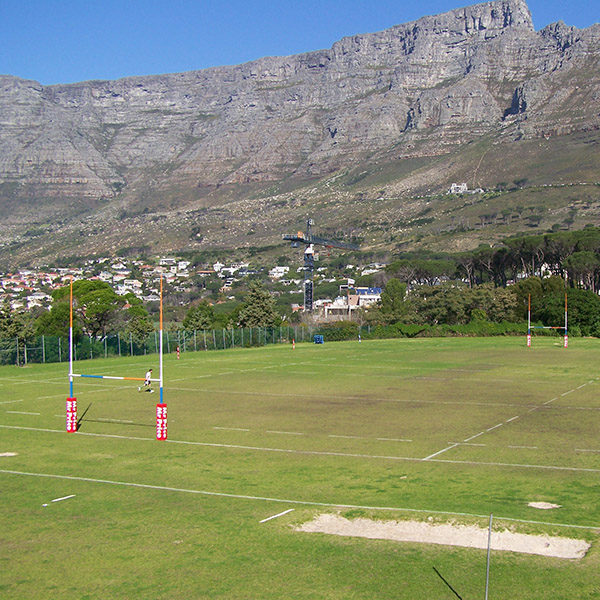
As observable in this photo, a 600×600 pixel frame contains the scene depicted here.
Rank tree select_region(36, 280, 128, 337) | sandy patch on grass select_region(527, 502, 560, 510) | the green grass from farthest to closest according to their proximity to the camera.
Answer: tree select_region(36, 280, 128, 337)
sandy patch on grass select_region(527, 502, 560, 510)
the green grass

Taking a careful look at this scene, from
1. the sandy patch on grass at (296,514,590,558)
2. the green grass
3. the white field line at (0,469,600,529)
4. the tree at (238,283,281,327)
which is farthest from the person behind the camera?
the tree at (238,283,281,327)

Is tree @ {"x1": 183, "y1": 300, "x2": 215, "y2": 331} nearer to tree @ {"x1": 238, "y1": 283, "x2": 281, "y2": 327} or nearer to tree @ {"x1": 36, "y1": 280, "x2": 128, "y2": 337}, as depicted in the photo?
tree @ {"x1": 238, "y1": 283, "x2": 281, "y2": 327}

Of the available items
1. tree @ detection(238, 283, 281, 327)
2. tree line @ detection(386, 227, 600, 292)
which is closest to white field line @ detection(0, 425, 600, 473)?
tree @ detection(238, 283, 281, 327)

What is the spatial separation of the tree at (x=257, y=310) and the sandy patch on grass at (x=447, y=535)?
3064 inches

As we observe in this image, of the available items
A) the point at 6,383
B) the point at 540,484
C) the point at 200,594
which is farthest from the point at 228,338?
the point at 200,594

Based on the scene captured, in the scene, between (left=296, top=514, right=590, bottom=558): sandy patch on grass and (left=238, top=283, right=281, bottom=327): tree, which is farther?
(left=238, top=283, right=281, bottom=327): tree

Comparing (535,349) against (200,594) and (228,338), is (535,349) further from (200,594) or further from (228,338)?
(200,594)

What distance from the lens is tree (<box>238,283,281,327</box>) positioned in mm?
93000

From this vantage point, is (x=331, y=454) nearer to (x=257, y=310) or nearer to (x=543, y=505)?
(x=543, y=505)

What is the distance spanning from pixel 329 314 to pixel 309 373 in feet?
322

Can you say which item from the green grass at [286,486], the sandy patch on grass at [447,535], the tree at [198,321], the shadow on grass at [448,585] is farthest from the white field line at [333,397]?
the tree at [198,321]

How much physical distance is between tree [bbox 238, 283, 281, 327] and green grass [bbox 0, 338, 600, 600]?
172ft

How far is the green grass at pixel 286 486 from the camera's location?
12125 mm

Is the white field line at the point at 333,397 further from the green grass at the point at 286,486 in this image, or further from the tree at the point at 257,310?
the tree at the point at 257,310
